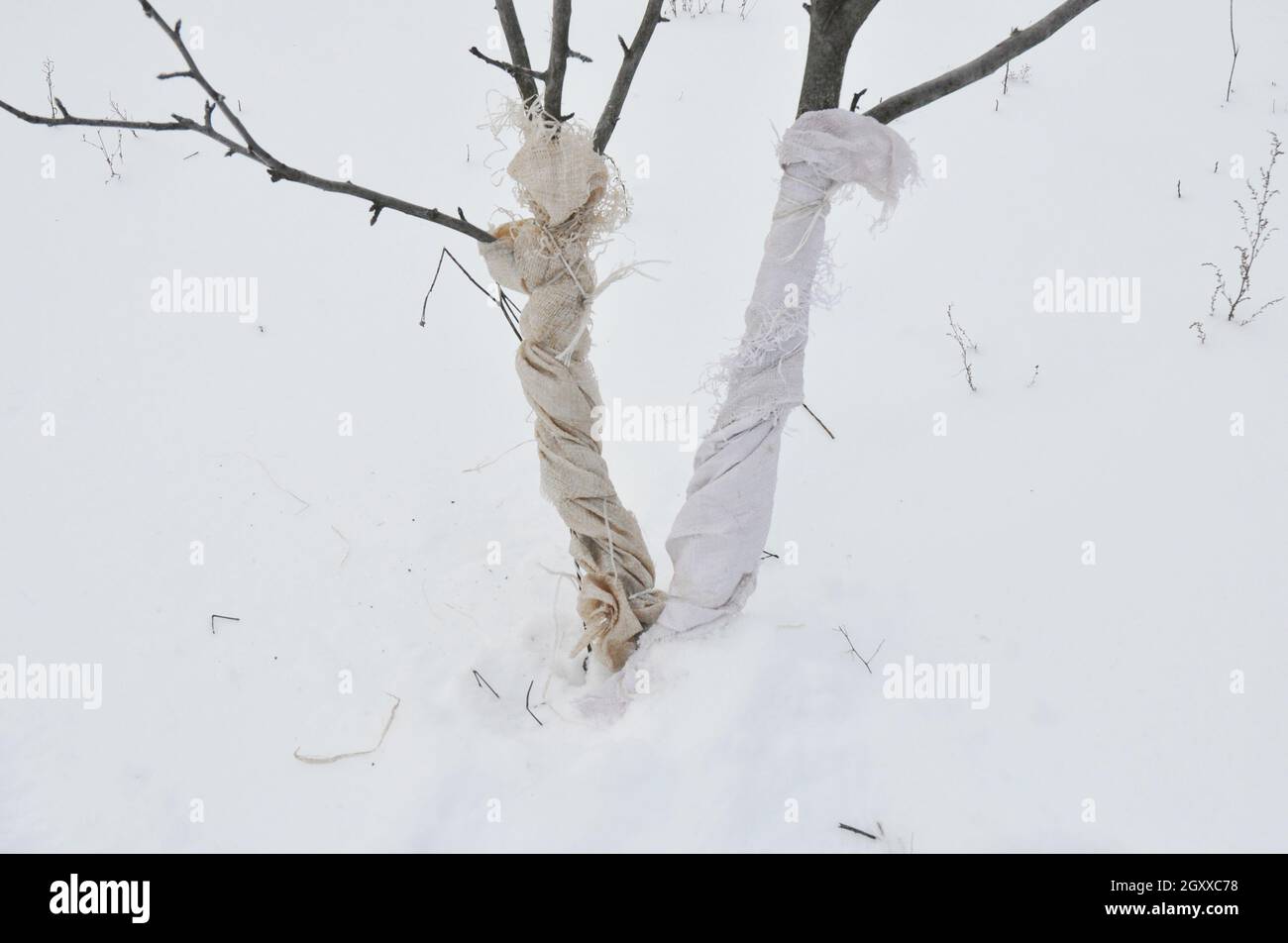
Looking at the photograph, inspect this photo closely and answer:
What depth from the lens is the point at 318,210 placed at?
357cm

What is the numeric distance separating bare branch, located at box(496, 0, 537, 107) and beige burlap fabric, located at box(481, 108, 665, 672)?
12 centimetres

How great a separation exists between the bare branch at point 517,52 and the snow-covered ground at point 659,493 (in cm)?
18

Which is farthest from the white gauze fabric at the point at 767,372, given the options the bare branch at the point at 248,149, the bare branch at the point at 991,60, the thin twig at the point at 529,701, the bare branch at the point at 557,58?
the bare branch at the point at 248,149

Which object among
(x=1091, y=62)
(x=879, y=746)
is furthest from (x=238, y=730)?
(x=1091, y=62)

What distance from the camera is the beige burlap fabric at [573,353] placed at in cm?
161

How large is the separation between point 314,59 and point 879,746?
14.3 feet

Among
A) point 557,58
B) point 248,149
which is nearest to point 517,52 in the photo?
point 557,58

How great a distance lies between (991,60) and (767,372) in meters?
0.68

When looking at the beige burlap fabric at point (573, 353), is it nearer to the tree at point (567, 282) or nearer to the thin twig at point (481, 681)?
the tree at point (567, 282)

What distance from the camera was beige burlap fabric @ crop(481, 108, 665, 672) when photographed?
5.28 ft

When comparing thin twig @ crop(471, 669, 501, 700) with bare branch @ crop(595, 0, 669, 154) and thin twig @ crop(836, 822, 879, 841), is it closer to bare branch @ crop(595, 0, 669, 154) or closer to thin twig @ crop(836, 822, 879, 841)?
thin twig @ crop(836, 822, 879, 841)

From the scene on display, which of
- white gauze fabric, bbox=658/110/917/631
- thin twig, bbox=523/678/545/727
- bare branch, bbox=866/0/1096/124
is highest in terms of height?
bare branch, bbox=866/0/1096/124

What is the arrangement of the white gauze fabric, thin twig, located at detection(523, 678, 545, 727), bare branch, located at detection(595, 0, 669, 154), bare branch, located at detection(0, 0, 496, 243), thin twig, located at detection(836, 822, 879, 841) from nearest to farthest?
bare branch, located at detection(0, 0, 496, 243) < the white gauze fabric < thin twig, located at detection(836, 822, 879, 841) < bare branch, located at detection(595, 0, 669, 154) < thin twig, located at detection(523, 678, 545, 727)

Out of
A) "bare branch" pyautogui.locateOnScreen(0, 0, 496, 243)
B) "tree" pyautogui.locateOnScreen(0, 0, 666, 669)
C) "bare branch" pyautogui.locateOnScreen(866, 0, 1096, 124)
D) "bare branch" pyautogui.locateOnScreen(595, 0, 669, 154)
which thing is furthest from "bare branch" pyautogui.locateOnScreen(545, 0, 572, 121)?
"bare branch" pyautogui.locateOnScreen(866, 0, 1096, 124)
